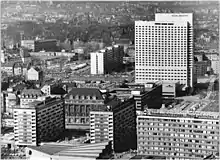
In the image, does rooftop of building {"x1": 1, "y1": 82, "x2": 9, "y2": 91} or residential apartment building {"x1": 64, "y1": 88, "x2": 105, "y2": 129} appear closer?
residential apartment building {"x1": 64, "y1": 88, "x2": 105, "y2": 129}

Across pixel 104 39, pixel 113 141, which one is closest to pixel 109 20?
pixel 104 39

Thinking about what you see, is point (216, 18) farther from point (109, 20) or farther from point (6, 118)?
point (6, 118)

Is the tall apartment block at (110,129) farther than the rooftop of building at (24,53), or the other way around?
the rooftop of building at (24,53)

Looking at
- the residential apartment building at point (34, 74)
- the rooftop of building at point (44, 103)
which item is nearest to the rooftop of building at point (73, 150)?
the rooftop of building at point (44, 103)

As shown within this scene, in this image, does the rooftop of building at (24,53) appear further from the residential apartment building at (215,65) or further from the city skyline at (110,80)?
the residential apartment building at (215,65)

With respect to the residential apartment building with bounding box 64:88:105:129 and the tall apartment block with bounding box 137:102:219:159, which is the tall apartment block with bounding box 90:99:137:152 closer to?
the tall apartment block with bounding box 137:102:219:159

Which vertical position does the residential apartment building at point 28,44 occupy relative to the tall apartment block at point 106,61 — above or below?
above

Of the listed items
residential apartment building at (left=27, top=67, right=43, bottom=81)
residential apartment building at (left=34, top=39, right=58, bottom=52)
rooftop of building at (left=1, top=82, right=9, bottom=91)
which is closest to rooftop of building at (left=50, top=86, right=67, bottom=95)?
rooftop of building at (left=1, top=82, right=9, bottom=91)
